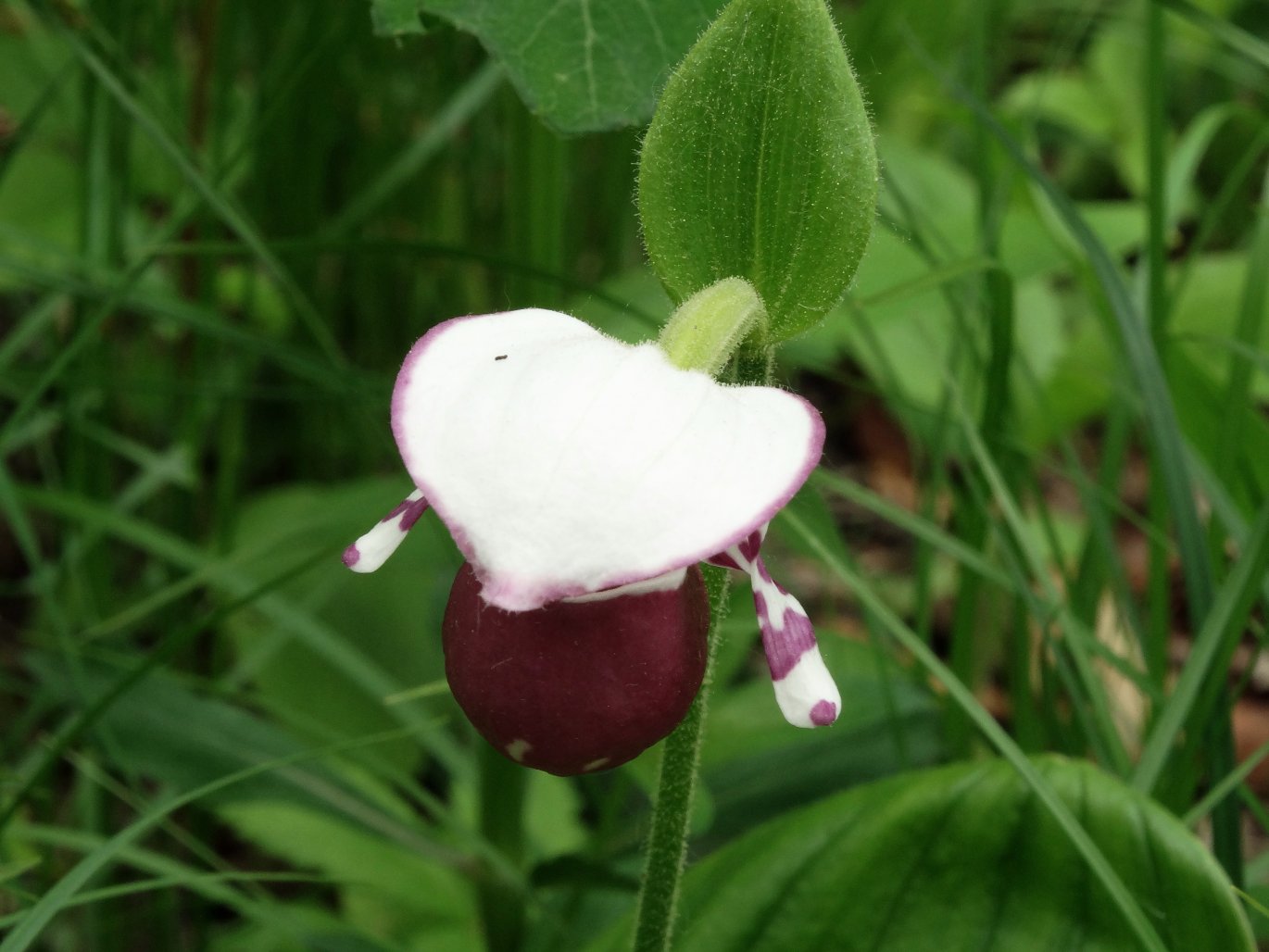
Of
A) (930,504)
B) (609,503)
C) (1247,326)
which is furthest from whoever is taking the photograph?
(930,504)

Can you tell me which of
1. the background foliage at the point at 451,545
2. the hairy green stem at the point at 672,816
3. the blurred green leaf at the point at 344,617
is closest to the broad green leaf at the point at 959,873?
the background foliage at the point at 451,545

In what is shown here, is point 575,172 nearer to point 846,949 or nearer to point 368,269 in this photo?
point 368,269

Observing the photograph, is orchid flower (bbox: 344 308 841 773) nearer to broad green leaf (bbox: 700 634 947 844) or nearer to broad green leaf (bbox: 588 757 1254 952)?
broad green leaf (bbox: 588 757 1254 952)

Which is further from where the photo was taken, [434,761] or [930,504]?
[434,761]

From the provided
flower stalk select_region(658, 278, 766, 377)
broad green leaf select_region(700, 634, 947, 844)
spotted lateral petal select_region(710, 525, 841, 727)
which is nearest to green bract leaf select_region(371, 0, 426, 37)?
flower stalk select_region(658, 278, 766, 377)

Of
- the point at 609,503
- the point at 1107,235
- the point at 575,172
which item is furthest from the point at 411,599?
the point at 609,503

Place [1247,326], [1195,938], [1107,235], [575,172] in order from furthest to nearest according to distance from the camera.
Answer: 1. [575,172]
2. [1107,235]
3. [1247,326]
4. [1195,938]

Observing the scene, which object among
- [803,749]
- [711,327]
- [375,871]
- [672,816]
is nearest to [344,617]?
[375,871]

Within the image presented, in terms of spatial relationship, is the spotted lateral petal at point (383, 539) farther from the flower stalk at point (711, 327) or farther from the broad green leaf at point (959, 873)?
the broad green leaf at point (959, 873)
